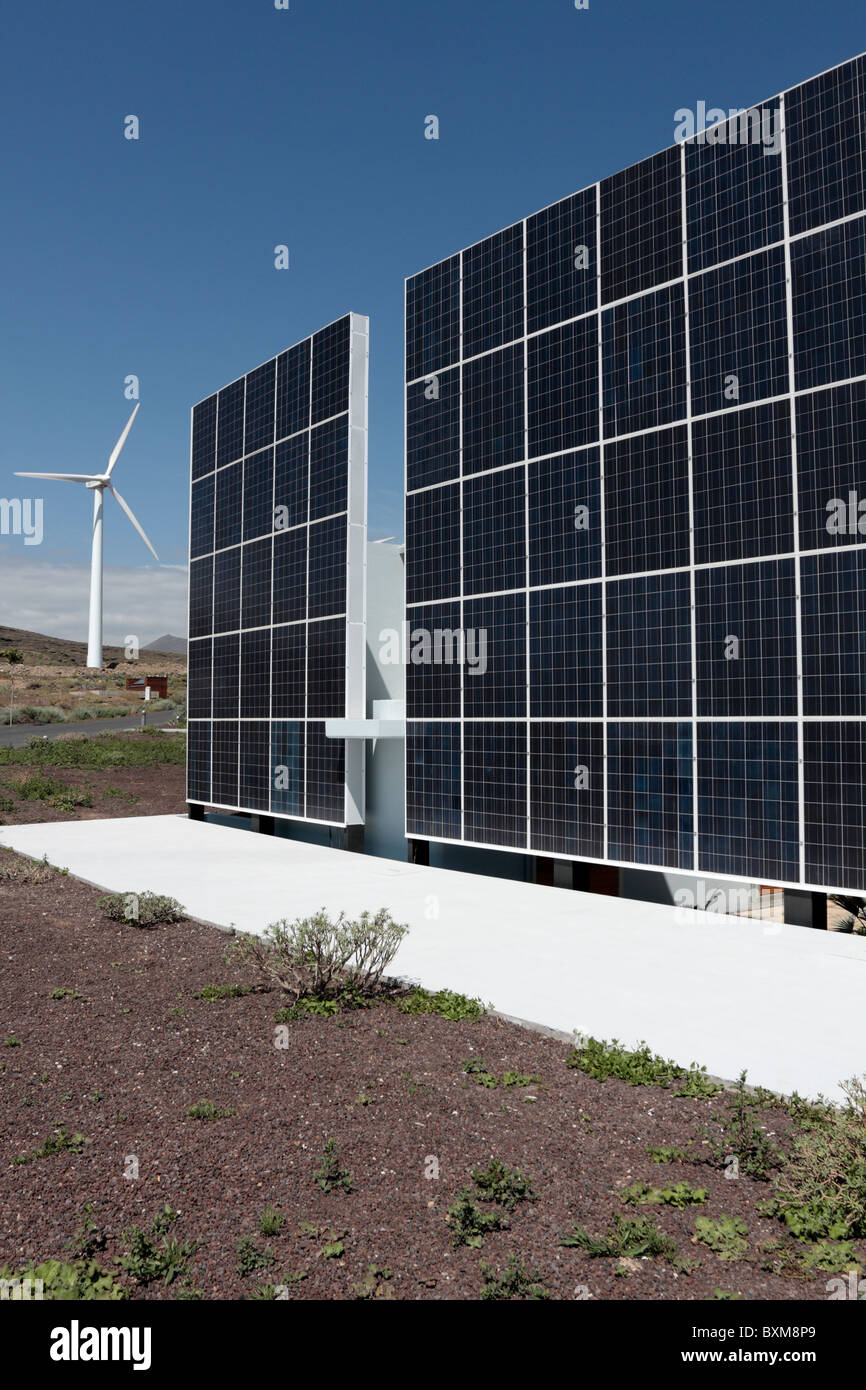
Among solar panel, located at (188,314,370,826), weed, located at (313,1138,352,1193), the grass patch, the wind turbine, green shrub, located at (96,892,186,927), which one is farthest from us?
the wind turbine

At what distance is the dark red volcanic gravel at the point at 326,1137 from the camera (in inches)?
245

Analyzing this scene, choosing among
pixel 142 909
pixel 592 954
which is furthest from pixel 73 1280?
pixel 142 909

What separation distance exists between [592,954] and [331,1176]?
27.5 ft

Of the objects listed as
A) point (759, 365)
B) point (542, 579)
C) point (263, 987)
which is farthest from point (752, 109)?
point (263, 987)

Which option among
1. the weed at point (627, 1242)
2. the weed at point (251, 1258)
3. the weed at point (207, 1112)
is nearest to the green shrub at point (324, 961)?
the weed at point (207, 1112)

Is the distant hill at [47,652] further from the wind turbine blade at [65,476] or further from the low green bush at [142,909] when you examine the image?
the low green bush at [142,909]

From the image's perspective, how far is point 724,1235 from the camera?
6.52 m

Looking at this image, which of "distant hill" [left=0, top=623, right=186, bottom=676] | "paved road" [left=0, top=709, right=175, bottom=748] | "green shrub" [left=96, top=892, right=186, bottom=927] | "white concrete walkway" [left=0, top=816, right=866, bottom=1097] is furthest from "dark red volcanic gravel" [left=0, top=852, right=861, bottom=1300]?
"distant hill" [left=0, top=623, right=186, bottom=676]

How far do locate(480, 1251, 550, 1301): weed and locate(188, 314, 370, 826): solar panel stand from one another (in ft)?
71.4

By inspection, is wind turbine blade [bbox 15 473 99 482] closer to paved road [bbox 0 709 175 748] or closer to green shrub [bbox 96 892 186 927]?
paved road [bbox 0 709 175 748]

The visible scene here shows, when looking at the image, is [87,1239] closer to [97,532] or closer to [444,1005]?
[444,1005]

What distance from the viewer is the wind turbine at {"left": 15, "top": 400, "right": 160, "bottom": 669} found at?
66.1 metres

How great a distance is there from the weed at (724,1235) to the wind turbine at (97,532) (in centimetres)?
5568

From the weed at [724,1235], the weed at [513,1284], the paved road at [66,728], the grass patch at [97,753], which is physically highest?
the paved road at [66,728]
